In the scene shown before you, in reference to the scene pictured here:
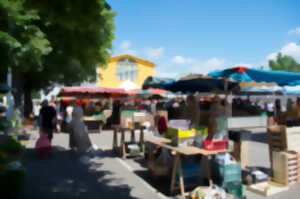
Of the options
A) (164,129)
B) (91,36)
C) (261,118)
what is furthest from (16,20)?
(261,118)

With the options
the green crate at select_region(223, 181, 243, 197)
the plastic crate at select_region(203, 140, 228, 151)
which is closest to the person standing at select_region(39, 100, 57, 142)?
the plastic crate at select_region(203, 140, 228, 151)

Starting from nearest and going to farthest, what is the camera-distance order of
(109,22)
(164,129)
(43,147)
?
(164,129) → (43,147) → (109,22)

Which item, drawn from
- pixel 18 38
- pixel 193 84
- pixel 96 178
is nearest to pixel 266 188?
pixel 96 178

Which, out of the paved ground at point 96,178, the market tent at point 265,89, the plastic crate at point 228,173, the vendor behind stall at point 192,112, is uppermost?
the market tent at point 265,89

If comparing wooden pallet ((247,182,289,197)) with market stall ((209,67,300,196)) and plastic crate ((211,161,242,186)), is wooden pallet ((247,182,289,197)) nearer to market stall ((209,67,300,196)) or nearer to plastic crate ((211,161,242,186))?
market stall ((209,67,300,196))

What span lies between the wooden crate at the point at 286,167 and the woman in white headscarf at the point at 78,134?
16.1 feet

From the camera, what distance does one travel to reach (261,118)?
10.7m

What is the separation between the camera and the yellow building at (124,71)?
33.0 m

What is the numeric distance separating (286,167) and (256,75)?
1.90 meters

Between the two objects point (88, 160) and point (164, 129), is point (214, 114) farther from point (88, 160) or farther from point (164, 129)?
point (88, 160)

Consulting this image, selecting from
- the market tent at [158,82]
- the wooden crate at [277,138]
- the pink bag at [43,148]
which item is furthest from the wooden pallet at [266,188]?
the pink bag at [43,148]

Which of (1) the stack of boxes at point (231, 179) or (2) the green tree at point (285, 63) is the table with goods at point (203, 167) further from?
(2) the green tree at point (285, 63)

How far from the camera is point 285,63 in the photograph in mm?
76938

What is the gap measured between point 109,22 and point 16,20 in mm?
5431
